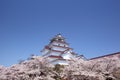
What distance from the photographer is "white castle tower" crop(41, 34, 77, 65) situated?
37594mm

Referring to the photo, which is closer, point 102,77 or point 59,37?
point 102,77

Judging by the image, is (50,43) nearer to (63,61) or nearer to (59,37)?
(59,37)

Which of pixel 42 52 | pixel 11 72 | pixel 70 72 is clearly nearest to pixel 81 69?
pixel 70 72

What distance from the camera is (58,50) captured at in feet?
135

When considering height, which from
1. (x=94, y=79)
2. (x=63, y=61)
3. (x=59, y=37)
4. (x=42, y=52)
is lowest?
(x=94, y=79)

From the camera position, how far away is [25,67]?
14.1 meters

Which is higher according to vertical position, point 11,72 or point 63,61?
point 63,61

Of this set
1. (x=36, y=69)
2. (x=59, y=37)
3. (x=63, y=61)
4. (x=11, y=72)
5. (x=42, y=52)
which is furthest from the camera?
(x=59, y=37)

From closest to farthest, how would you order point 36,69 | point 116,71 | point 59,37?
1. point 36,69
2. point 116,71
3. point 59,37

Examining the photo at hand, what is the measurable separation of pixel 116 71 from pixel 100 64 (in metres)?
1.55

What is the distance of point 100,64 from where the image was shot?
14977 mm

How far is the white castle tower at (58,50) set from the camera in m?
37.6

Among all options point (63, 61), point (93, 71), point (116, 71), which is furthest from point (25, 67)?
point (63, 61)

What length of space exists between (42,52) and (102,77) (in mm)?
29439
